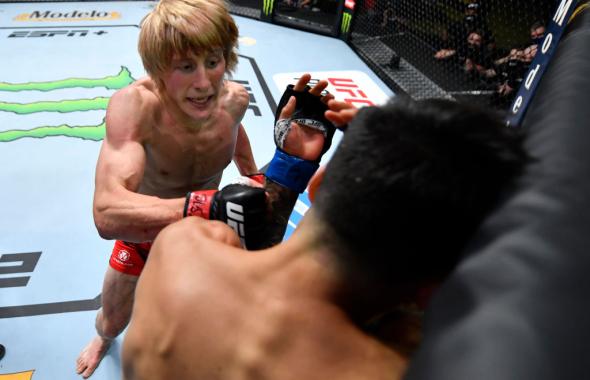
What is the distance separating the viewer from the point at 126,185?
55.6 inches

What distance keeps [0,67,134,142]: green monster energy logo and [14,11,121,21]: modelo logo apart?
216cm

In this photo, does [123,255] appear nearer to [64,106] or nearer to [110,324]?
[110,324]

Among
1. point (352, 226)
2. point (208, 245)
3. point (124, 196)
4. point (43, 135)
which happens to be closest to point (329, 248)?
point (352, 226)

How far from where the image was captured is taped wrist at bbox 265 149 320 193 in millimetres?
1348

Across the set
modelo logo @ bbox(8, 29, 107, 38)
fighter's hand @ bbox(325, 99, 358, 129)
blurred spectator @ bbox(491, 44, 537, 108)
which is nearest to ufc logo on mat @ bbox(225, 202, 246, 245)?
fighter's hand @ bbox(325, 99, 358, 129)

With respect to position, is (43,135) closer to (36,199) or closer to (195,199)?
(36,199)

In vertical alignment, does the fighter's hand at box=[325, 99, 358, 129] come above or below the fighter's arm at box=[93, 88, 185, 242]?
above

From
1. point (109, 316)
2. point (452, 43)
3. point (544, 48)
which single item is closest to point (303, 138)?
point (109, 316)

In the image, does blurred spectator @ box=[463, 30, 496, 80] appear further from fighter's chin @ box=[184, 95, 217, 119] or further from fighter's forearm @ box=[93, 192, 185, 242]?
fighter's forearm @ box=[93, 192, 185, 242]

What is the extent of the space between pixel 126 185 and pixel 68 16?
5.85 metres

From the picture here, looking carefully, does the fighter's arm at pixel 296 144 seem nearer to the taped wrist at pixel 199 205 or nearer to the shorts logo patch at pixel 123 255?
the taped wrist at pixel 199 205

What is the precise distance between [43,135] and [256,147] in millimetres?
1709

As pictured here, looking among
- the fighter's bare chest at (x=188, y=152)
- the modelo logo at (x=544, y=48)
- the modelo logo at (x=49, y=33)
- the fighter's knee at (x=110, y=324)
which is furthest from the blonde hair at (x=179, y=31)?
the modelo logo at (x=49, y=33)

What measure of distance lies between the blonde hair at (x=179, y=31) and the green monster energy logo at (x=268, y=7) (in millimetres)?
5304
